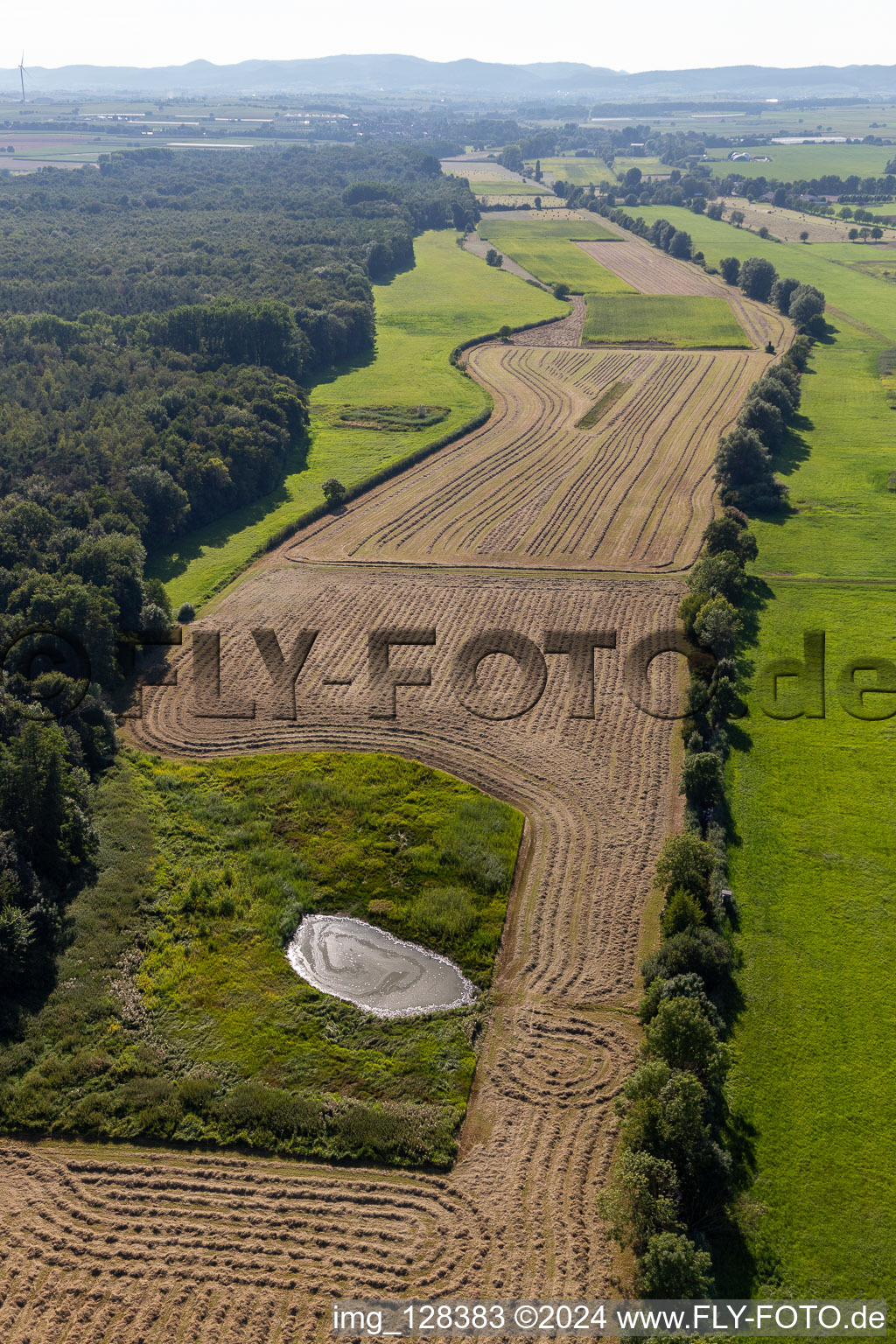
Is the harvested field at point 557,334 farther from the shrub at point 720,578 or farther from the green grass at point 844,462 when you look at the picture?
the shrub at point 720,578

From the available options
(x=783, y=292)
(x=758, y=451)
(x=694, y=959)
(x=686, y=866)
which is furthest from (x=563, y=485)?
(x=783, y=292)

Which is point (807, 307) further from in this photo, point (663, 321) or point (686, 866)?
point (686, 866)

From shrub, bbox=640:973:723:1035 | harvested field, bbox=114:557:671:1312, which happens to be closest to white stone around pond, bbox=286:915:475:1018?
harvested field, bbox=114:557:671:1312

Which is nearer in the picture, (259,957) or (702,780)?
(259,957)

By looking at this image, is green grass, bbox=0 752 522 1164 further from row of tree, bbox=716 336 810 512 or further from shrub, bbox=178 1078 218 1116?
row of tree, bbox=716 336 810 512

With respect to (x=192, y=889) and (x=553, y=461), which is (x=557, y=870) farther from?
(x=553, y=461)

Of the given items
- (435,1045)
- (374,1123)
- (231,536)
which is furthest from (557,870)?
(231,536)

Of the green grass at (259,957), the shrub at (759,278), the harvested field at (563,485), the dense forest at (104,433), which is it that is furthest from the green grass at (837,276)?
the green grass at (259,957)

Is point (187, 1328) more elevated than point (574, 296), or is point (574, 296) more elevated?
point (574, 296)
